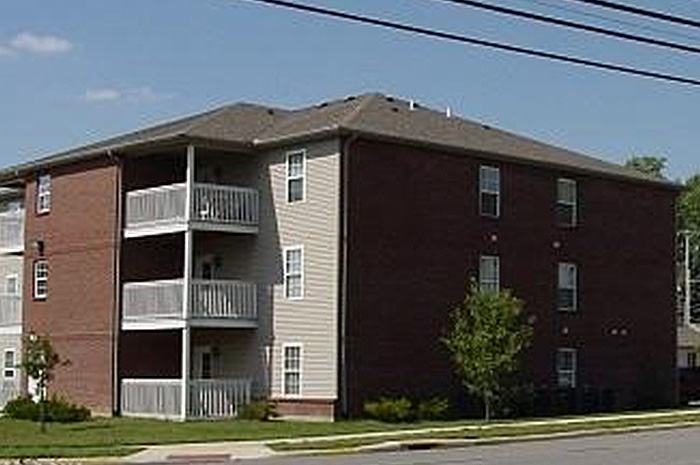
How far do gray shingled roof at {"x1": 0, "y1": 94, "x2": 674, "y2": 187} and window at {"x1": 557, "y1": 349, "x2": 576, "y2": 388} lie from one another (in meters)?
5.84

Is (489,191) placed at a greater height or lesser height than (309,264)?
greater

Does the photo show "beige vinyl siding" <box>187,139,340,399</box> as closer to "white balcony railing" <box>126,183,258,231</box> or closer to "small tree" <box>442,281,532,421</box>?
"white balcony railing" <box>126,183,258,231</box>

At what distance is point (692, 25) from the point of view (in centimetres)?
1828

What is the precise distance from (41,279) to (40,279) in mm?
79

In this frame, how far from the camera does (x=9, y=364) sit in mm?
50062

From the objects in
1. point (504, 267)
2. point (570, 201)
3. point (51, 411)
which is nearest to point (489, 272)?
point (504, 267)

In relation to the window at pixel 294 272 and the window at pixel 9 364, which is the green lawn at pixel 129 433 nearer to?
the window at pixel 294 272

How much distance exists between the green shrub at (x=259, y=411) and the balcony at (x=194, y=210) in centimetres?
512

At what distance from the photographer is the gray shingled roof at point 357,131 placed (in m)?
39.1

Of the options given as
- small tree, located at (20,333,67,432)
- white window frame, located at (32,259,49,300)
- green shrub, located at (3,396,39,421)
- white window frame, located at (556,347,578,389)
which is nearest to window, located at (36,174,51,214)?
white window frame, located at (32,259,49,300)

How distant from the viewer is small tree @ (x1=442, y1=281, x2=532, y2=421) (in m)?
36.8

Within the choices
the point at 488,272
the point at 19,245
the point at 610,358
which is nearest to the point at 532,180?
the point at 488,272

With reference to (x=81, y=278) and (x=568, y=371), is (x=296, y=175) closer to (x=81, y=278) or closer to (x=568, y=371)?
(x=81, y=278)

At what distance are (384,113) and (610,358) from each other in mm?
11125
